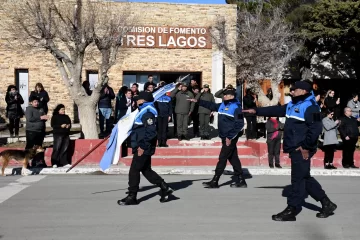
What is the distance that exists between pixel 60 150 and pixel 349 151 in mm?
7407

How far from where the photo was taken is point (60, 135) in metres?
13.3

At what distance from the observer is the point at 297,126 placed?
295 inches

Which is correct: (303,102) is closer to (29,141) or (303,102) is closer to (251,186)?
(251,186)

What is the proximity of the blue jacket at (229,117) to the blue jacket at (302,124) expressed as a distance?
226cm

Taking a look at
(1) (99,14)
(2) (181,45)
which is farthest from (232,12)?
(1) (99,14)

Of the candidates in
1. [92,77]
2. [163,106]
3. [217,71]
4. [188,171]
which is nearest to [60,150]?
[163,106]

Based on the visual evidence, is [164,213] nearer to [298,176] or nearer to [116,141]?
[116,141]

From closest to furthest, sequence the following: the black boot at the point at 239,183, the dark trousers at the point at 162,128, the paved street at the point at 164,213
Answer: the paved street at the point at 164,213, the black boot at the point at 239,183, the dark trousers at the point at 162,128

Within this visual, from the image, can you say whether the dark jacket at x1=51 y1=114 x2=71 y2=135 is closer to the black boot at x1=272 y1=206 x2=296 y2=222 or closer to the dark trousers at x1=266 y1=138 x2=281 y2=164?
the dark trousers at x1=266 y1=138 x2=281 y2=164

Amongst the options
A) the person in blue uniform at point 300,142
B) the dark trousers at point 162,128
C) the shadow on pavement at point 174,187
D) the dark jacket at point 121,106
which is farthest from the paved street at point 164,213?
the dark jacket at point 121,106

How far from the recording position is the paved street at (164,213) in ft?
22.5

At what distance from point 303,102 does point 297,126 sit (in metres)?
0.35

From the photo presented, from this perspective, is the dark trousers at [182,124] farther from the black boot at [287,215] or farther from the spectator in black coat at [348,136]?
the black boot at [287,215]

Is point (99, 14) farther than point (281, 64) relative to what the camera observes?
No
